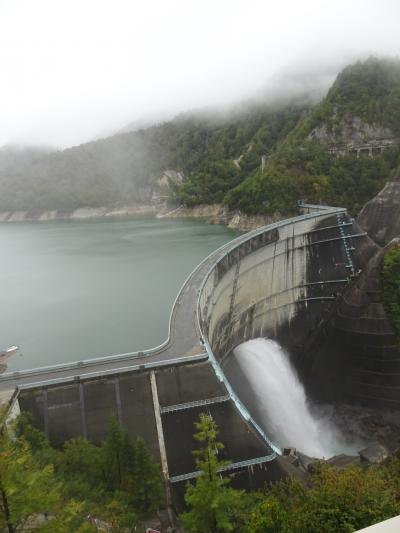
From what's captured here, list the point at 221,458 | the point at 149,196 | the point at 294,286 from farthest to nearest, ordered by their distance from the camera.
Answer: the point at 149,196 → the point at 294,286 → the point at 221,458

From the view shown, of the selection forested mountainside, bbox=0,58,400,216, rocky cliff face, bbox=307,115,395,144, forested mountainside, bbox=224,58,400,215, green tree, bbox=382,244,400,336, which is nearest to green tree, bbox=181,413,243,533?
green tree, bbox=382,244,400,336

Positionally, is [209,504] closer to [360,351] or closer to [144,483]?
[144,483]

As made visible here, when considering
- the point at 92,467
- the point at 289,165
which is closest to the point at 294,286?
the point at 92,467

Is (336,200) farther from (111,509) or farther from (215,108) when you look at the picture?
(215,108)

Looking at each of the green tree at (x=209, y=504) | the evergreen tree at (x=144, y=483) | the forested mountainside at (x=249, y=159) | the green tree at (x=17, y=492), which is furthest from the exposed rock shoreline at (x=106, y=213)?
the green tree at (x=17, y=492)

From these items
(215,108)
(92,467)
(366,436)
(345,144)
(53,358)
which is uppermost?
(215,108)

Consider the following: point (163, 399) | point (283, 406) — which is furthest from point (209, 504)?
point (283, 406)
